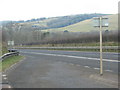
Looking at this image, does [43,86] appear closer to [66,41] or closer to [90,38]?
[90,38]

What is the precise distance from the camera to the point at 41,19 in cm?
18025

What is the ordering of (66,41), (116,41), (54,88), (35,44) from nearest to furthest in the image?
(54,88) → (116,41) → (66,41) → (35,44)

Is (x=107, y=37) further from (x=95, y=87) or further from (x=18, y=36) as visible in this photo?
(x=18, y=36)

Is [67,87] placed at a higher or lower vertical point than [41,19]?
lower

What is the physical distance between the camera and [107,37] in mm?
44844

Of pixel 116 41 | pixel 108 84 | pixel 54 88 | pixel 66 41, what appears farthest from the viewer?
pixel 66 41

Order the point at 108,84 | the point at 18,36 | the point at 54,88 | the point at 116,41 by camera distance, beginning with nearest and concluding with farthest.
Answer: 1. the point at 54,88
2. the point at 108,84
3. the point at 116,41
4. the point at 18,36

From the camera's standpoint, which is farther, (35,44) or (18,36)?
(18,36)

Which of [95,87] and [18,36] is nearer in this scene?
[95,87]

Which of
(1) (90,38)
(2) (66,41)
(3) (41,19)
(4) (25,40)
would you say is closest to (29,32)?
(4) (25,40)

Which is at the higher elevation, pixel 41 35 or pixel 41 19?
pixel 41 19

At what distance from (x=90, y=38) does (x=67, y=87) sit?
141 ft

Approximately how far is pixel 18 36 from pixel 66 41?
33.8 m

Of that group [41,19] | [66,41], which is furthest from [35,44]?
[41,19]
